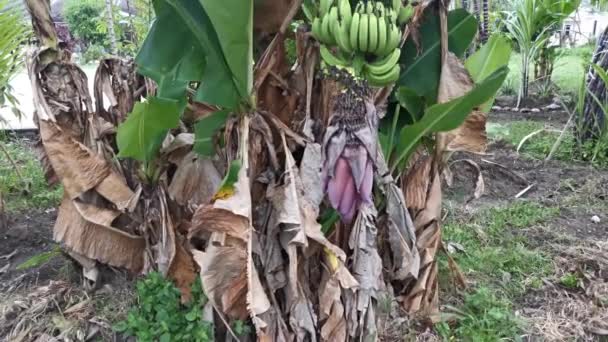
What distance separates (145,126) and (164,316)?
49 cm

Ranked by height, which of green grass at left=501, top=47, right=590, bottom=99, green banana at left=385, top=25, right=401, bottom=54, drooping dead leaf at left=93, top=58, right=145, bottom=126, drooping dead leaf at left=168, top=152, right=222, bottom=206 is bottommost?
green grass at left=501, top=47, right=590, bottom=99

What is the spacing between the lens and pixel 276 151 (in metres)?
1.28

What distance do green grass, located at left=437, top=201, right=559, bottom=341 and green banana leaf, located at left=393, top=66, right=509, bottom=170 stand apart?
0.56 m

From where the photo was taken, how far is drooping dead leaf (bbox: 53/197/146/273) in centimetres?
144

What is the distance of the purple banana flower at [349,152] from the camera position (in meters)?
1.09

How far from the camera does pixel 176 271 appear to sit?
1.39 m

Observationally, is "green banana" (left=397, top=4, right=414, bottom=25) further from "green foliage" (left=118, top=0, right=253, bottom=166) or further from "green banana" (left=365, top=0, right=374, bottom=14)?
"green foliage" (left=118, top=0, right=253, bottom=166)

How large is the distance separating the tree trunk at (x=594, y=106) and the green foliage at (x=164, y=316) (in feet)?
8.53

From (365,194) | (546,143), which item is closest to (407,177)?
(365,194)

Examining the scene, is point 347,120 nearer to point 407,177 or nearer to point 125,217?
point 407,177

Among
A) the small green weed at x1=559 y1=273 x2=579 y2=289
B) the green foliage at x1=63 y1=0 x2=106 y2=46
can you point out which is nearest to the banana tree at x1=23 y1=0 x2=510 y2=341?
the small green weed at x1=559 y1=273 x2=579 y2=289

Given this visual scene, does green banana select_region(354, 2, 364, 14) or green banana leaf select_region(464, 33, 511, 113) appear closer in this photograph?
green banana select_region(354, 2, 364, 14)

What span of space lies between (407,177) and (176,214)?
2.21 feet

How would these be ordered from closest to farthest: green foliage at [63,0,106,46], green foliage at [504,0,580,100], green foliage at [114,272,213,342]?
green foliage at [114,272,213,342], green foliage at [504,0,580,100], green foliage at [63,0,106,46]
